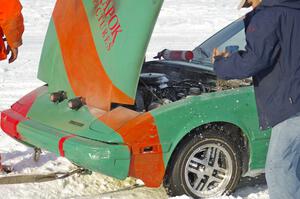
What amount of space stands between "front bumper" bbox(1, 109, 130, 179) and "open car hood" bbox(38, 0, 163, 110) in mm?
457

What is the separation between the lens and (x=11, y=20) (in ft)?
14.6

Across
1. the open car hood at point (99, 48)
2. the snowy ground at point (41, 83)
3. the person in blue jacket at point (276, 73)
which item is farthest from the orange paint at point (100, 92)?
the person in blue jacket at point (276, 73)

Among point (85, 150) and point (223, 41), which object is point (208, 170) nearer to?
point (85, 150)

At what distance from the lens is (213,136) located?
411 centimetres

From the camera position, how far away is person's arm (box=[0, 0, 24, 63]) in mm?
4438

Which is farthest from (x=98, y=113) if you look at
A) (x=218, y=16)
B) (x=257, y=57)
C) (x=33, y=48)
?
(x=218, y=16)

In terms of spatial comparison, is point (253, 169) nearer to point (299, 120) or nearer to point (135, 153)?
point (135, 153)

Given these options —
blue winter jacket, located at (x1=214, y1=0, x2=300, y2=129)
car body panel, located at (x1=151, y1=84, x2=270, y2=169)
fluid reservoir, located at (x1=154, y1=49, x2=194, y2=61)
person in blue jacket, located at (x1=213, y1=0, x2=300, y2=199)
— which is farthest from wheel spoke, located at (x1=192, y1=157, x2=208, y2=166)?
fluid reservoir, located at (x1=154, y1=49, x2=194, y2=61)

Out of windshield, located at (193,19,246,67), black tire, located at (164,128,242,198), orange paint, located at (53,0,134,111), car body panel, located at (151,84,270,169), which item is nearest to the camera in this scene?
car body panel, located at (151,84,270,169)

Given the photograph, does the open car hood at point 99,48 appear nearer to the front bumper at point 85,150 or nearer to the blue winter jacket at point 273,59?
the front bumper at point 85,150

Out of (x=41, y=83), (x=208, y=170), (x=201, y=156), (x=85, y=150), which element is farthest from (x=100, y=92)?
(x=41, y=83)

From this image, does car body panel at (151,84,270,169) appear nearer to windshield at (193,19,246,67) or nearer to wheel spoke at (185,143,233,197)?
wheel spoke at (185,143,233,197)

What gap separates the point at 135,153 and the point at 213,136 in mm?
688

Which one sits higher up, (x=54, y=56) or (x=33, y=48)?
(x=54, y=56)
